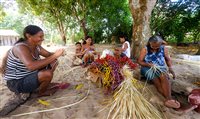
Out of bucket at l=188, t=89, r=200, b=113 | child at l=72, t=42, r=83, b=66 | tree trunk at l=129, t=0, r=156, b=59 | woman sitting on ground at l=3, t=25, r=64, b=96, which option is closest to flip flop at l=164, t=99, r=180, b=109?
bucket at l=188, t=89, r=200, b=113

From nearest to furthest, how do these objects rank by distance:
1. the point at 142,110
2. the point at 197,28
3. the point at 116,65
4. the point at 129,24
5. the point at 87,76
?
the point at 142,110
the point at 116,65
the point at 87,76
the point at 197,28
the point at 129,24

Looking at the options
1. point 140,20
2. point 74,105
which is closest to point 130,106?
point 74,105

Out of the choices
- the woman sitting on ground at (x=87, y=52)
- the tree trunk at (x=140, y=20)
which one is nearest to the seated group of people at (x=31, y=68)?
the woman sitting on ground at (x=87, y=52)

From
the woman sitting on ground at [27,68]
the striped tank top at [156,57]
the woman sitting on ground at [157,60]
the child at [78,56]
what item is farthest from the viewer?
the child at [78,56]

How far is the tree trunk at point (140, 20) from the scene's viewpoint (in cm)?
570

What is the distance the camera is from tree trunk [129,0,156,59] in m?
5.70

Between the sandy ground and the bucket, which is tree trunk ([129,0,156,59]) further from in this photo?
the bucket

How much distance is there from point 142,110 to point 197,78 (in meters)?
2.26

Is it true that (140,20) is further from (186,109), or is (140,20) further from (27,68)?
(27,68)

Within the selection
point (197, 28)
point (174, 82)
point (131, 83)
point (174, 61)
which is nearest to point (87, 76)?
point (131, 83)

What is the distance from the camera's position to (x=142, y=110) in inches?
95.8

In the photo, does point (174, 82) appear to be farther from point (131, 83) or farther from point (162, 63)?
point (131, 83)

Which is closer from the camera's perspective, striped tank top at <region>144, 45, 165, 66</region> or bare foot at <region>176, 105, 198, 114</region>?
bare foot at <region>176, 105, 198, 114</region>

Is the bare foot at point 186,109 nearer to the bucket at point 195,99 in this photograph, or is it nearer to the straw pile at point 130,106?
the bucket at point 195,99
